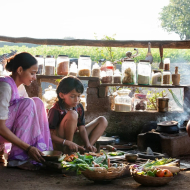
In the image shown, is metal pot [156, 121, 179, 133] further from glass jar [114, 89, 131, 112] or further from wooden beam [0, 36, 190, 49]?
wooden beam [0, 36, 190, 49]

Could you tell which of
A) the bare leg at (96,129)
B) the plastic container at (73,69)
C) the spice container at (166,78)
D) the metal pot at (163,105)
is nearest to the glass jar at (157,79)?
the spice container at (166,78)

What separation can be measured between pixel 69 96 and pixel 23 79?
72 cm

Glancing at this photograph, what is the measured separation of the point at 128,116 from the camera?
565 centimetres

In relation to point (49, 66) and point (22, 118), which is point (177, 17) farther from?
point (22, 118)

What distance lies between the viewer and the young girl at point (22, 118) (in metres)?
3.21

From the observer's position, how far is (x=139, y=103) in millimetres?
5820

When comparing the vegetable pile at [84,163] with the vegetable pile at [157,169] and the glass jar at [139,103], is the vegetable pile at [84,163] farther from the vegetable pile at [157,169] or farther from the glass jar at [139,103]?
the glass jar at [139,103]

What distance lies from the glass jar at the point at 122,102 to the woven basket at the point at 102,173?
285 centimetres

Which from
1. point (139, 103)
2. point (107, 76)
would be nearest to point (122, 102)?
point (139, 103)

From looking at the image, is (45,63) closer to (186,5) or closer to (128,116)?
(128,116)

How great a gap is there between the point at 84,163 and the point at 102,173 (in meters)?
0.28

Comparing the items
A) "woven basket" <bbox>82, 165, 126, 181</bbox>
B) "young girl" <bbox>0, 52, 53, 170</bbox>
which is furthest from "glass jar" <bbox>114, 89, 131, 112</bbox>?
"woven basket" <bbox>82, 165, 126, 181</bbox>

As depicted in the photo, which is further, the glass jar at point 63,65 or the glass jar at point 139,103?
the glass jar at point 139,103

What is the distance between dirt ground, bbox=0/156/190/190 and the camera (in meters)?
2.72
